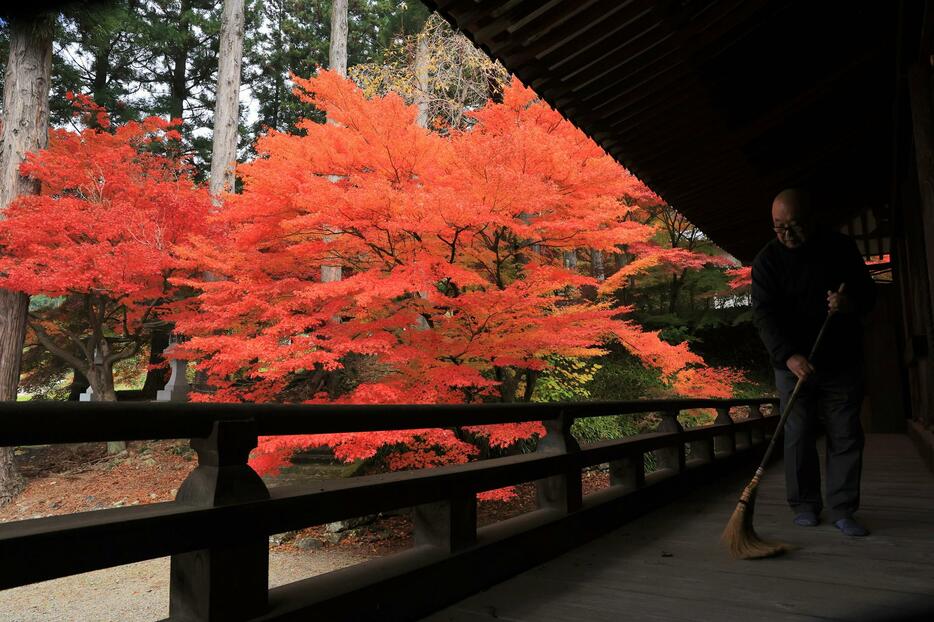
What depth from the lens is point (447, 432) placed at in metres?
6.79

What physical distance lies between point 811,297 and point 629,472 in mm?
1414

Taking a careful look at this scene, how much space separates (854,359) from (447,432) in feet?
15.2

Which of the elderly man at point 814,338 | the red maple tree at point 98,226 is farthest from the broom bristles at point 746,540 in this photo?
the red maple tree at point 98,226

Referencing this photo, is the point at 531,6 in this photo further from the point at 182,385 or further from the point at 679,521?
the point at 182,385

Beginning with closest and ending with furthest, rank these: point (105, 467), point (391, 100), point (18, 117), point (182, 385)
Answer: point (391, 100) → point (18, 117) → point (105, 467) → point (182, 385)

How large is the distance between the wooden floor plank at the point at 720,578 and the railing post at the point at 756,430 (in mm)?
3412

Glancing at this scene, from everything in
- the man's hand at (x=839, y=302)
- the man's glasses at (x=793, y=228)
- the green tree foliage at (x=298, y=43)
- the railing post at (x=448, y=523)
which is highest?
the green tree foliage at (x=298, y=43)

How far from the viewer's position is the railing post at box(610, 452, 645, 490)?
3.48 meters

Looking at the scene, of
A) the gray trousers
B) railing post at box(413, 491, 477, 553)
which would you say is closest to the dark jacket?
the gray trousers

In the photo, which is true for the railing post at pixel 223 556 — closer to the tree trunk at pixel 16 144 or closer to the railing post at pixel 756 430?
the railing post at pixel 756 430

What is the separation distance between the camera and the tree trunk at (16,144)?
32.1 feet

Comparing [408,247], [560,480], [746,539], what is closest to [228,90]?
[408,247]

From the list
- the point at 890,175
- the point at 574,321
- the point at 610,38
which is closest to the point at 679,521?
the point at 610,38

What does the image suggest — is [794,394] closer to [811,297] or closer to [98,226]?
[811,297]
